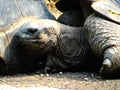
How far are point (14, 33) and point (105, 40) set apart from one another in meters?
0.84

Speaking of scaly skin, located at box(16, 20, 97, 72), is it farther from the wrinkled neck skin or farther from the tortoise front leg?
the tortoise front leg

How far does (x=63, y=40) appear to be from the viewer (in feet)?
17.1

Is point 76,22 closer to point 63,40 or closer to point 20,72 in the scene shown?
point 63,40

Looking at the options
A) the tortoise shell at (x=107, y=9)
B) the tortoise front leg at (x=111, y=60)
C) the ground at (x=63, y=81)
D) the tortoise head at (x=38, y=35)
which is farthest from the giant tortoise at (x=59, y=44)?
the tortoise front leg at (x=111, y=60)

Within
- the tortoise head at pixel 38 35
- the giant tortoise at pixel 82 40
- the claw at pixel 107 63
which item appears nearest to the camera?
the claw at pixel 107 63

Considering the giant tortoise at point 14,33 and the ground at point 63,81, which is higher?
the giant tortoise at point 14,33

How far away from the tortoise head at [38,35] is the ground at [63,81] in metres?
0.26

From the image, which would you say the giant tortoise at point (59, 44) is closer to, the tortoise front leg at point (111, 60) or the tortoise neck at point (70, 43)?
the tortoise neck at point (70, 43)

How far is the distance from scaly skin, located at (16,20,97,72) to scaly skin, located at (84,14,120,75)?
7.8 inches

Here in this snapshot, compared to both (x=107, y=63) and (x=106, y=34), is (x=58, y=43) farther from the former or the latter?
(x=107, y=63)

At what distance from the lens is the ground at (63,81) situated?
4445 mm

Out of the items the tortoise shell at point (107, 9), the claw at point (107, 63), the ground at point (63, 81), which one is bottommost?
the ground at point (63, 81)

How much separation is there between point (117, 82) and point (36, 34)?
2.83ft

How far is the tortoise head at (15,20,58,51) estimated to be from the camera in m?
4.93
